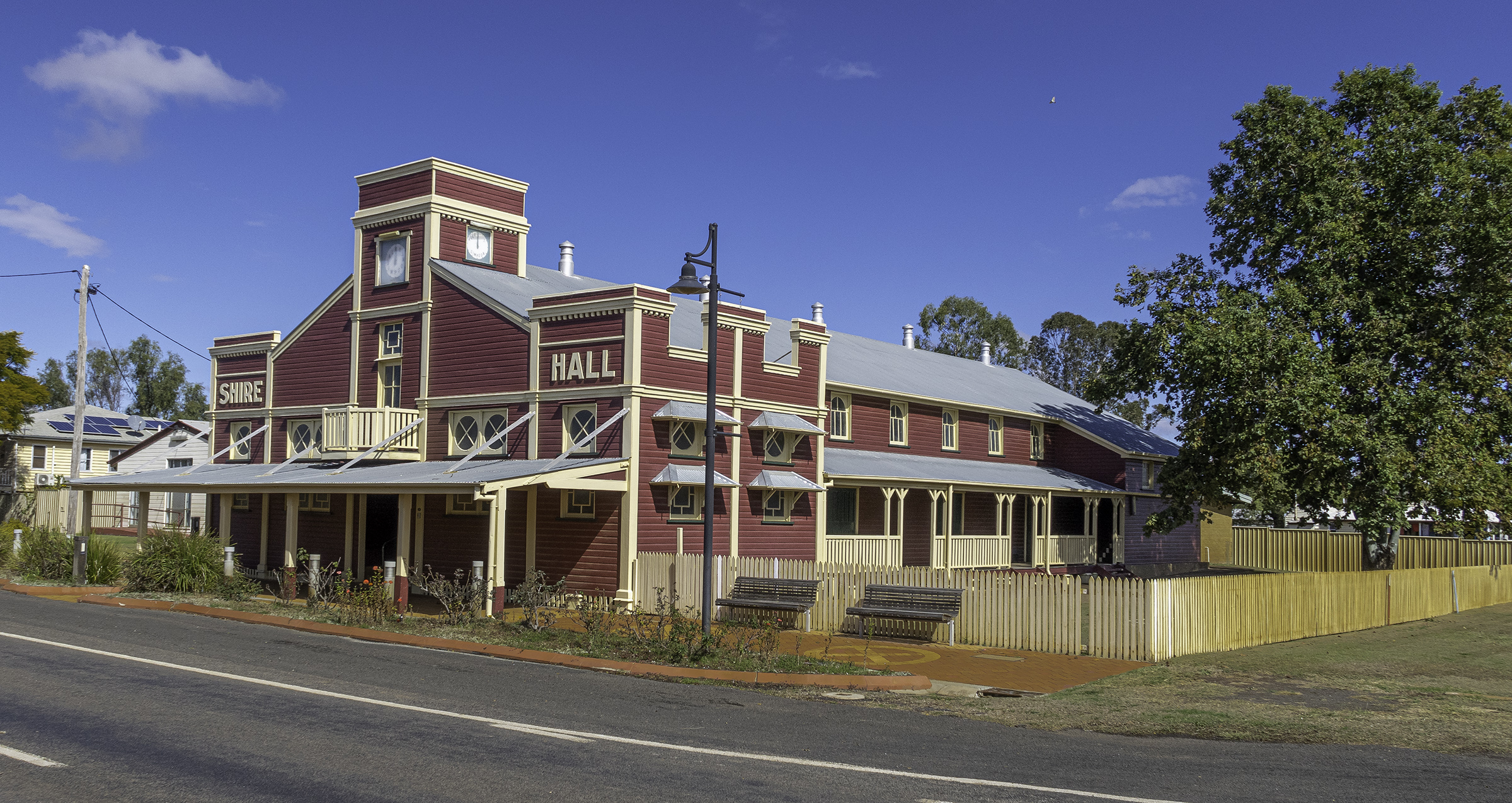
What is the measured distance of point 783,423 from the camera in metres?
26.2

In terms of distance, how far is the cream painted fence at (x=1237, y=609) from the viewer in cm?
1722

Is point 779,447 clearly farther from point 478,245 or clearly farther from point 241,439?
point 241,439

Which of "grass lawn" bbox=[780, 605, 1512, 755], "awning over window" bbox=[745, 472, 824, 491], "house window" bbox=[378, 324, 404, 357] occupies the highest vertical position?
"house window" bbox=[378, 324, 404, 357]

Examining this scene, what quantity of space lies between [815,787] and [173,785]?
14.4 feet

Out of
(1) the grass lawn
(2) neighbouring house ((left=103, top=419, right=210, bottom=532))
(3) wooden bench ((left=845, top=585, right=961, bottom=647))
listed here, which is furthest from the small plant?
(2) neighbouring house ((left=103, top=419, right=210, bottom=532))

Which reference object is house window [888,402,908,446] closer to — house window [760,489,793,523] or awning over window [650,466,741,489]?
house window [760,489,793,523]

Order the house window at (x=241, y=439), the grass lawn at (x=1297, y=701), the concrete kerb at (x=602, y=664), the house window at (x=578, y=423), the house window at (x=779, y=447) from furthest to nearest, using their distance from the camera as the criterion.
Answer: the house window at (x=241, y=439) → the house window at (x=779, y=447) → the house window at (x=578, y=423) → the concrete kerb at (x=602, y=664) → the grass lawn at (x=1297, y=701)

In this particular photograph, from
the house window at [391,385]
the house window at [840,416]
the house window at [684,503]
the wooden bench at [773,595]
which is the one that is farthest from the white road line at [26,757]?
the house window at [840,416]

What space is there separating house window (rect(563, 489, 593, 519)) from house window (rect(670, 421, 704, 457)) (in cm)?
206

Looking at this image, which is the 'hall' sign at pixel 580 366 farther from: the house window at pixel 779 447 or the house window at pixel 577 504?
the house window at pixel 779 447

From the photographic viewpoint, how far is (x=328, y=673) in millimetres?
13594

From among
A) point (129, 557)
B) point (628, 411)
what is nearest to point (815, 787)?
point (628, 411)

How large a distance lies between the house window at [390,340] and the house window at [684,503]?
28.3 ft

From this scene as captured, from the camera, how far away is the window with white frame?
2564 cm
